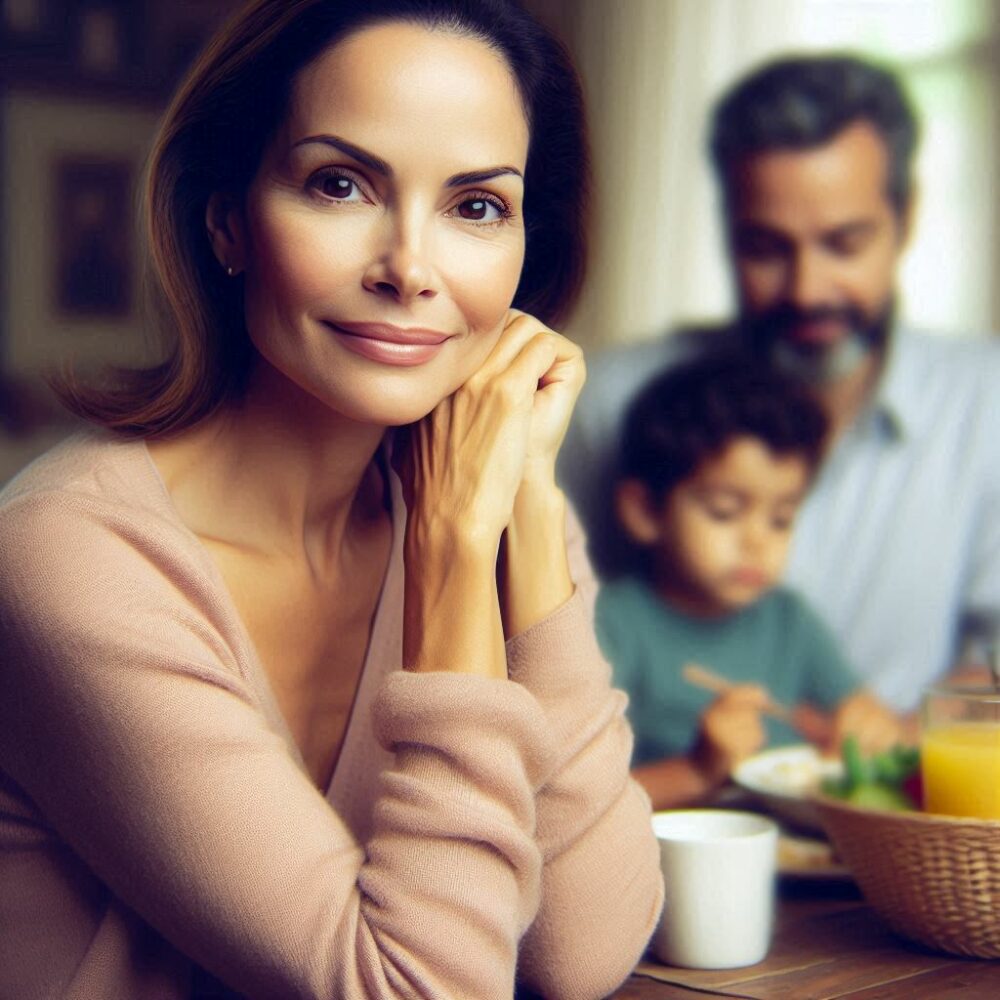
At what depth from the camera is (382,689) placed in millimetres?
870

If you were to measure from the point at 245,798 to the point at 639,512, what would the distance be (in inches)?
52.1

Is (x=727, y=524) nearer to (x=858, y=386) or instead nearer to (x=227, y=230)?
(x=858, y=386)

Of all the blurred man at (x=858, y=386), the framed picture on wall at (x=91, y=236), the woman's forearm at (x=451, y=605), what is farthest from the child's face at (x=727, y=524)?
the framed picture on wall at (x=91, y=236)

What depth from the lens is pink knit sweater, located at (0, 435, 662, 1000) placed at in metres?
0.81

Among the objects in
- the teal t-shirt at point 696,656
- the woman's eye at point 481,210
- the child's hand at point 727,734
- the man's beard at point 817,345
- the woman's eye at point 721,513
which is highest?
the woman's eye at point 481,210

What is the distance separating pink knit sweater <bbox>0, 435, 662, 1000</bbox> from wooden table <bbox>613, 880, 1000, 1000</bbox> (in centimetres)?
4

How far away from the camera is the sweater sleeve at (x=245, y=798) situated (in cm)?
81

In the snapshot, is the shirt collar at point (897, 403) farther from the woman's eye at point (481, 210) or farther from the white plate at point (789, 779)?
the woman's eye at point (481, 210)

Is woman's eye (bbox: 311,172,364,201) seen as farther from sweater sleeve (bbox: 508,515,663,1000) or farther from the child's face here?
the child's face

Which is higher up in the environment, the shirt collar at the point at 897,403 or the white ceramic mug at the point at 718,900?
the shirt collar at the point at 897,403

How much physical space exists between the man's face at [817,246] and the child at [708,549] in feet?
0.50

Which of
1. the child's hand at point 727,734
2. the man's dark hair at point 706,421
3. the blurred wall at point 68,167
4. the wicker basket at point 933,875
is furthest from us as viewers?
the blurred wall at point 68,167

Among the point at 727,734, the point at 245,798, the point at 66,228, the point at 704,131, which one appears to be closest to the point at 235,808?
the point at 245,798

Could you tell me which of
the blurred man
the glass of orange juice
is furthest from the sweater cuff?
the blurred man
